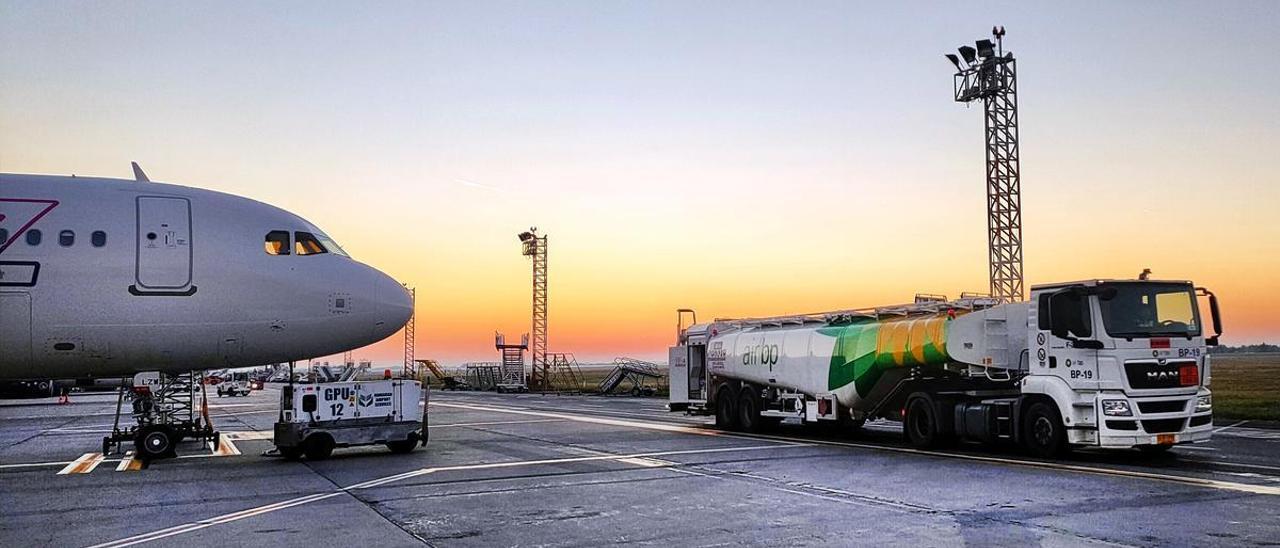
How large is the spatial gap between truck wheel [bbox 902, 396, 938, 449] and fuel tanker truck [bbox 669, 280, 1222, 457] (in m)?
0.03

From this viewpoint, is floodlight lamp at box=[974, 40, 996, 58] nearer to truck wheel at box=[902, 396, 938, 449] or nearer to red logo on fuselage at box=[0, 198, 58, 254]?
truck wheel at box=[902, 396, 938, 449]

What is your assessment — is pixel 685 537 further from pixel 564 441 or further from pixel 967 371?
pixel 564 441

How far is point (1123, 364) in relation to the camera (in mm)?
15727

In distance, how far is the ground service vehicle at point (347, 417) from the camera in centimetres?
1886

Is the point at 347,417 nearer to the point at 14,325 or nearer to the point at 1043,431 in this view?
the point at 14,325

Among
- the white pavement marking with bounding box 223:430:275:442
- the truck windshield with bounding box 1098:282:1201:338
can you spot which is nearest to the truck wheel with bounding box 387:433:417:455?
the white pavement marking with bounding box 223:430:275:442

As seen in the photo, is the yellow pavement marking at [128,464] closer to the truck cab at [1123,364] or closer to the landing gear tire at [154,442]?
the landing gear tire at [154,442]

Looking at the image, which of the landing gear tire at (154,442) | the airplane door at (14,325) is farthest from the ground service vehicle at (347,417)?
the airplane door at (14,325)

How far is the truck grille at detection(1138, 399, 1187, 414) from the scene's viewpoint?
15.7m

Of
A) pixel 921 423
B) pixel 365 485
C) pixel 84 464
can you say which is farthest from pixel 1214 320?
pixel 84 464

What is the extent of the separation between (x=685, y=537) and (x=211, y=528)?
544cm

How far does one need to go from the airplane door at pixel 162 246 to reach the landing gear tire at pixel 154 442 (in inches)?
167

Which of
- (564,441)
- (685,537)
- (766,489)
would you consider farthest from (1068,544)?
(564,441)

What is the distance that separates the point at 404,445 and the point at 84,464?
20.3 feet
